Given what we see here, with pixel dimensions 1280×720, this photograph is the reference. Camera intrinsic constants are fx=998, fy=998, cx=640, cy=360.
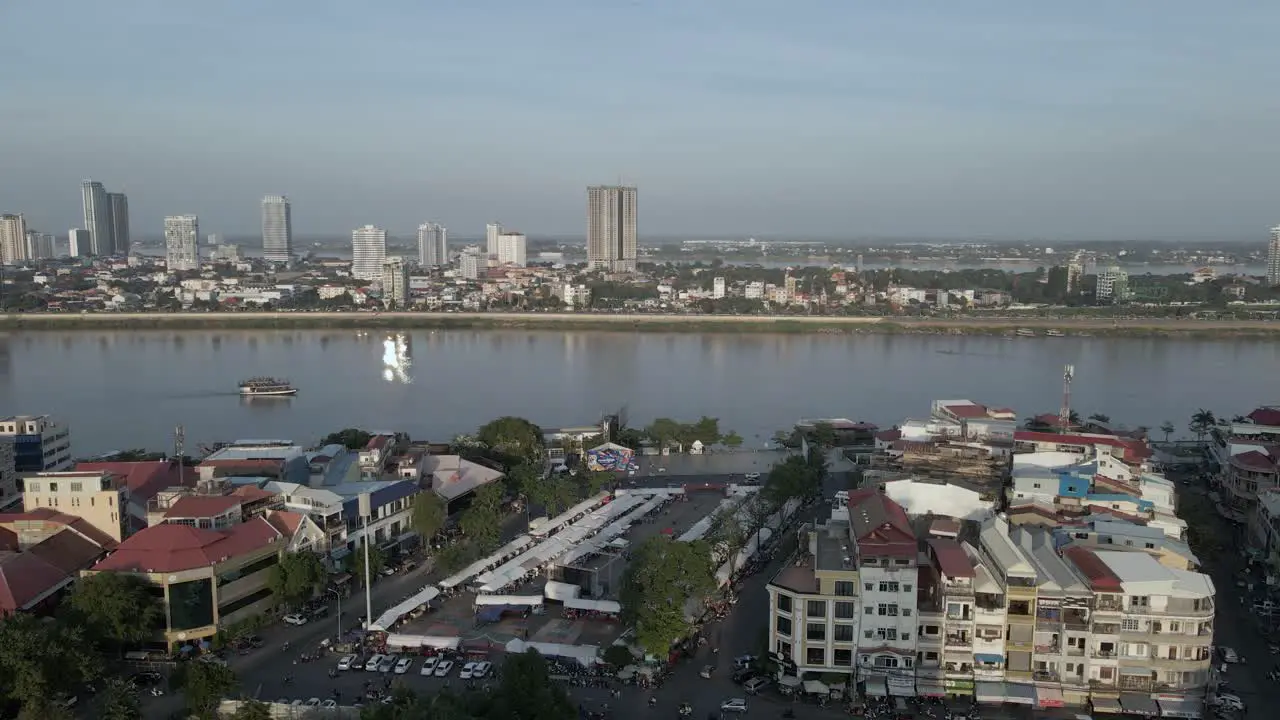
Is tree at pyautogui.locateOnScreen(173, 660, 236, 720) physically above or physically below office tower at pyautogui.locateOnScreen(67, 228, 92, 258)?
below

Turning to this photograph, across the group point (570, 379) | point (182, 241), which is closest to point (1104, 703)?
point (570, 379)

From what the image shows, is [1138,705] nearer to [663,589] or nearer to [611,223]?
[663,589]

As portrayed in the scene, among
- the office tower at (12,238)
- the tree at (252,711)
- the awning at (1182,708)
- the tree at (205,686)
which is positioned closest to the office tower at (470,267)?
the office tower at (12,238)

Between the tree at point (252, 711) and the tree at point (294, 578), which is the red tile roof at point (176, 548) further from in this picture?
the tree at point (252, 711)

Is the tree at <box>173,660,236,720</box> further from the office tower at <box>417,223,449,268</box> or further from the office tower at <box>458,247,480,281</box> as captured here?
the office tower at <box>417,223,449,268</box>

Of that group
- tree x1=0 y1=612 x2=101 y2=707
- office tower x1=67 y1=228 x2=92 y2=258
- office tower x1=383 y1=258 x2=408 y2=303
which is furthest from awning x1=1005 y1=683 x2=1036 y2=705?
office tower x1=67 y1=228 x2=92 y2=258

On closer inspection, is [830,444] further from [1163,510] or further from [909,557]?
[909,557]

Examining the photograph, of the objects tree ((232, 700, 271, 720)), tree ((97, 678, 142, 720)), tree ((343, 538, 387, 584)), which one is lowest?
tree ((343, 538, 387, 584))
